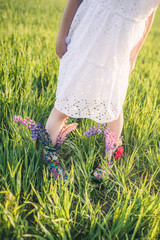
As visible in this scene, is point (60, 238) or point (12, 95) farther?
point (12, 95)

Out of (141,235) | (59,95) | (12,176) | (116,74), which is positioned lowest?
(141,235)

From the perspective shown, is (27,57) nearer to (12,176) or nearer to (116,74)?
(116,74)

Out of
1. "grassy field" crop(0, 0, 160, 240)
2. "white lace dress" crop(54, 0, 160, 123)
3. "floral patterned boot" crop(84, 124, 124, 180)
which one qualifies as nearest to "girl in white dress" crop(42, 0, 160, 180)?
"white lace dress" crop(54, 0, 160, 123)

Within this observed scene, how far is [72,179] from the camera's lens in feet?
2.78

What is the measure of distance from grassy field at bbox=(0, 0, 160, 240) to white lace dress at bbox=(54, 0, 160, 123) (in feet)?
0.86

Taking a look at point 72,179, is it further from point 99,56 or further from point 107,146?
point 99,56

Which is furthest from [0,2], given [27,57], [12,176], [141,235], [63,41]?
[141,235]

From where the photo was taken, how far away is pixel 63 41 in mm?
972

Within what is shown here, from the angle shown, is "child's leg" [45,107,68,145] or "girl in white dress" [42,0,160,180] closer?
"girl in white dress" [42,0,160,180]

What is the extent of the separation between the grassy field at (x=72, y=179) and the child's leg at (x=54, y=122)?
12 cm

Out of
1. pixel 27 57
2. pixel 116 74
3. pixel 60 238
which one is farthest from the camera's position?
pixel 27 57

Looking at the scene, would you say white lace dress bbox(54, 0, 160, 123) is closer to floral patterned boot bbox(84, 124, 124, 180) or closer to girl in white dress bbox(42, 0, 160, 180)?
girl in white dress bbox(42, 0, 160, 180)

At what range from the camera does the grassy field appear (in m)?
0.72

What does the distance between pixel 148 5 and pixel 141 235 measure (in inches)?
37.6
